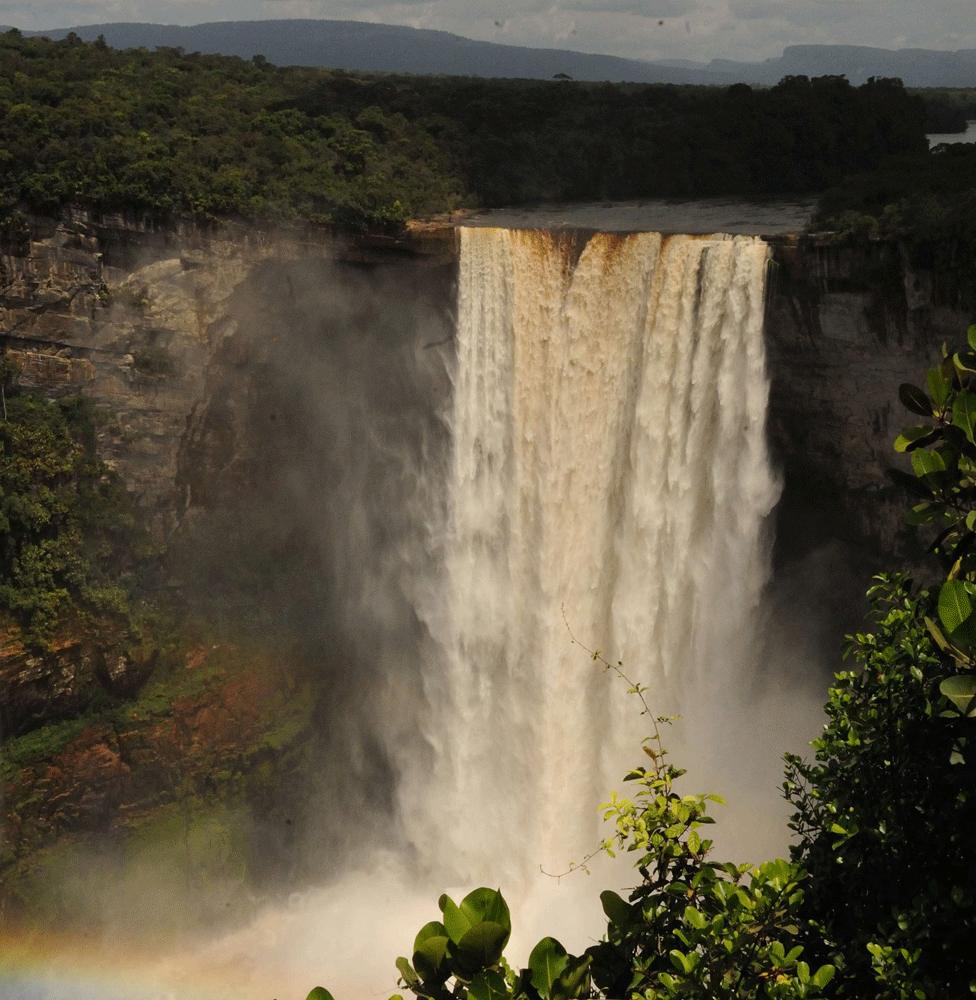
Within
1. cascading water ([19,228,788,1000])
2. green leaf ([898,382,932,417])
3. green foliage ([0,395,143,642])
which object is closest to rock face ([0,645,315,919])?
green foliage ([0,395,143,642])

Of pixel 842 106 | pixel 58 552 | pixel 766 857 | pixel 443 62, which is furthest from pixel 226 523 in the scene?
pixel 443 62

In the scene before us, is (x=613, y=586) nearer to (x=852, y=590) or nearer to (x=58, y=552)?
(x=852, y=590)

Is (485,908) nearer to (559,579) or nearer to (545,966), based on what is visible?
(545,966)

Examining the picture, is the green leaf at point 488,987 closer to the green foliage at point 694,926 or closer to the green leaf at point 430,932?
the green leaf at point 430,932

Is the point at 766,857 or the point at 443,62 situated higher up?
the point at 443,62

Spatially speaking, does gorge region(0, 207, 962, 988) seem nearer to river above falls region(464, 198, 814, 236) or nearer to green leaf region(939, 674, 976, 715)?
river above falls region(464, 198, 814, 236)

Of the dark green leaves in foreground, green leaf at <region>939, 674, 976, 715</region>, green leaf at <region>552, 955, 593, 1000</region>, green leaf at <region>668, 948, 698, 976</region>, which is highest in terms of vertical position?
the dark green leaves in foreground
